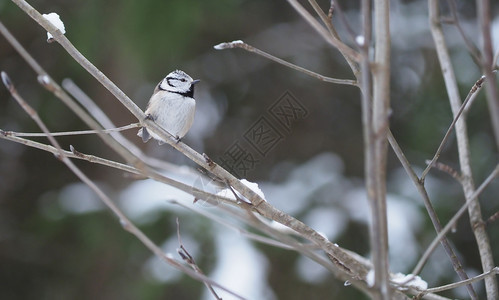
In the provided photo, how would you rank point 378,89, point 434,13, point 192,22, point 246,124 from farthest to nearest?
point 246,124, point 192,22, point 434,13, point 378,89

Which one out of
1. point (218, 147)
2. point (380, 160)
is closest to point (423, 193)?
point (380, 160)

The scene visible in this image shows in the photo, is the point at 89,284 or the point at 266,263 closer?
the point at 266,263

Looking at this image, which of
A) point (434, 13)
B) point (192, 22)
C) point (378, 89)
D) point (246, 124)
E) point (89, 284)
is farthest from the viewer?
point (246, 124)

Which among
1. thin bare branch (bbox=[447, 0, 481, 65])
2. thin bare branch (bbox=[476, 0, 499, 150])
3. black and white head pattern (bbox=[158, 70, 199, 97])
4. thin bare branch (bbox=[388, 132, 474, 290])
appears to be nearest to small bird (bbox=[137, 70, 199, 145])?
black and white head pattern (bbox=[158, 70, 199, 97])

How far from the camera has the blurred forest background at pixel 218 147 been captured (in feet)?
13.6

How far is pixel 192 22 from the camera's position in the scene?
4.41 meters

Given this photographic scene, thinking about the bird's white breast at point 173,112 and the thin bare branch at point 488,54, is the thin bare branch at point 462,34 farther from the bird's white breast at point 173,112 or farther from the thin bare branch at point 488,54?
the bird's white breast at point 173,112

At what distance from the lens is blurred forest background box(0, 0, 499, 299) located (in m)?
4.13

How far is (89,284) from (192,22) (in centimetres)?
223

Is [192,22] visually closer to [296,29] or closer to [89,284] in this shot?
[296,29]

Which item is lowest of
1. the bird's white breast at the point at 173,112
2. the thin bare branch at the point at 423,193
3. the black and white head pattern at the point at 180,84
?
the thin bare branch at the point at 423,193

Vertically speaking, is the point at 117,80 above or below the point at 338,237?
above

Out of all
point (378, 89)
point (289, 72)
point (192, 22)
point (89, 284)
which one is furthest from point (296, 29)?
point (378, 89)

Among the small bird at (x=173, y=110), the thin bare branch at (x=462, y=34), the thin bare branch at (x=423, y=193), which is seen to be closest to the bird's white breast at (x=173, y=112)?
the small bird at (x=173, y=110)
